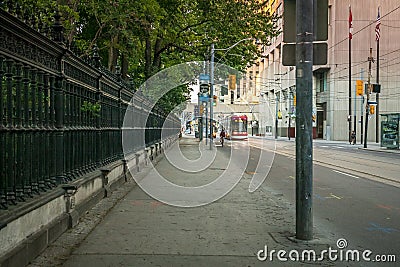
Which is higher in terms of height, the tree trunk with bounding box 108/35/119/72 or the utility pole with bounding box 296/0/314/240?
the tree trunk with bounding box 108/35/119/72

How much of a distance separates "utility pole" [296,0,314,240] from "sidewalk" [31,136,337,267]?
15.1 inches

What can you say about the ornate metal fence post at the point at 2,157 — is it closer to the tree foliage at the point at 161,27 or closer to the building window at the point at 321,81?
the tree foliage at the point at 161,27


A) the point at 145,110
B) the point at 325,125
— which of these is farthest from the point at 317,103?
the point at 145,110

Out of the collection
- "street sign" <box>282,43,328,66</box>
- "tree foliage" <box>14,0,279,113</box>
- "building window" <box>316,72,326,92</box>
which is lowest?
"street sign" <box>282,43,328,66</box>

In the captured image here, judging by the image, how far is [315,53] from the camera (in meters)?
6.98

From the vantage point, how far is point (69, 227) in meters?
6.99

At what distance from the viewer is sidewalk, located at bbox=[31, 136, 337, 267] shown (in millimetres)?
5723

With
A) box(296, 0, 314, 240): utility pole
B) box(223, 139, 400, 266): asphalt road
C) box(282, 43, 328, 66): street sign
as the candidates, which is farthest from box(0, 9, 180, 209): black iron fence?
box(223, 139, 400, 266): asphalt road

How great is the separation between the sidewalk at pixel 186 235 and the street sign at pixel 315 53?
2.45m

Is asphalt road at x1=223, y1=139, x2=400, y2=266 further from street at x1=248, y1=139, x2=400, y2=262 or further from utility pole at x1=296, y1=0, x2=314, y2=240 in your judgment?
utility pole at x1=296, y1=0, x2=314, y2=240

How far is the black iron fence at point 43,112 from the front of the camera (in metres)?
5.23

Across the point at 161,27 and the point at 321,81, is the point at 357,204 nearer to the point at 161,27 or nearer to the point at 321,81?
the point at 161,27

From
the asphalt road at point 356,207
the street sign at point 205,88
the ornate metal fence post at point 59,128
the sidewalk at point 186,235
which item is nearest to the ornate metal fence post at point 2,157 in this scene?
the sidewalk at point 186,235

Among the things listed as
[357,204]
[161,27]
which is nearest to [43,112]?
[357,204]
